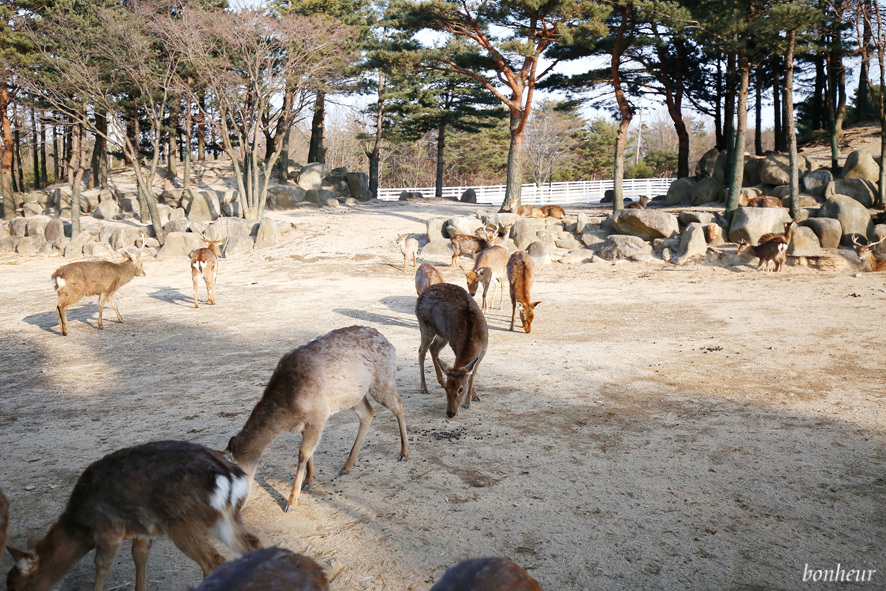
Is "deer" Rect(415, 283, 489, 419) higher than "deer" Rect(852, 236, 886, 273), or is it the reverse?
"deer" Rect(852, 236, 886, 273)

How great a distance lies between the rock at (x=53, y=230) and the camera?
24173 millimetres

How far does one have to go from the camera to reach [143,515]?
3.05 meters

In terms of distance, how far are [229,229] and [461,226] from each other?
815cm

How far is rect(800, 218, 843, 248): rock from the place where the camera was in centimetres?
1611

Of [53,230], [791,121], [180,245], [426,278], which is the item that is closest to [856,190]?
[791,121]

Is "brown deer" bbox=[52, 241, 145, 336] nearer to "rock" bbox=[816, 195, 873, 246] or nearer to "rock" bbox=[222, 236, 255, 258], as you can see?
"rock" bbox=[222, 236, 255, 258]

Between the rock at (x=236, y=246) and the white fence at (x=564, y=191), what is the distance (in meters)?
20.6

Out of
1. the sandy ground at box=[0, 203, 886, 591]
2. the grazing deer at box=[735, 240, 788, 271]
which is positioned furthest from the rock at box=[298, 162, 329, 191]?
the grazing deer at box=[735, 240, 788, 271]

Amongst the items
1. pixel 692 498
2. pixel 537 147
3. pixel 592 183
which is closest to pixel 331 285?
pixel 692 498

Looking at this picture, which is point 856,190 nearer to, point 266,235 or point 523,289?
point 523,289

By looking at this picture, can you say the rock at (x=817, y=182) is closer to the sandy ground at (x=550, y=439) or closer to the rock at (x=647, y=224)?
the rock at (x=647, y=224)

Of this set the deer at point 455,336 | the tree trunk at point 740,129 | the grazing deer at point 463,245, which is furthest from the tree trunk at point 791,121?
the deer at point 455,336

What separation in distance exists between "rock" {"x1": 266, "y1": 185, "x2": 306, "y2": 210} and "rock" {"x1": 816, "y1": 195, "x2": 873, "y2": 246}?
21747 millimetres

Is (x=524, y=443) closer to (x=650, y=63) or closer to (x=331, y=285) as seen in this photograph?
(x=331, y=285)
